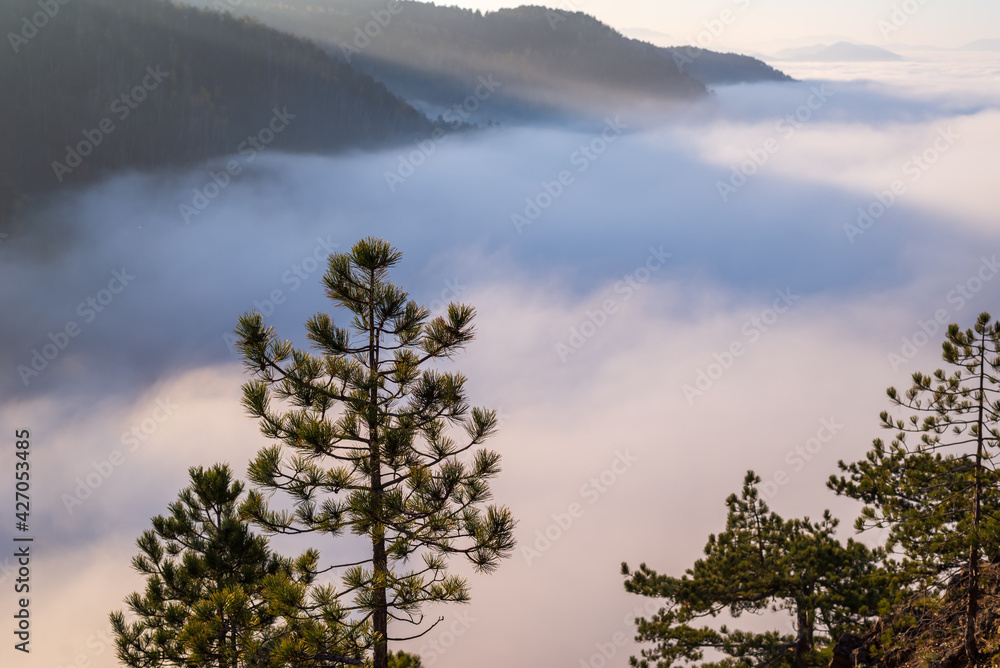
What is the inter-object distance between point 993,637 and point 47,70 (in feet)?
727

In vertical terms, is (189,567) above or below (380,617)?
above

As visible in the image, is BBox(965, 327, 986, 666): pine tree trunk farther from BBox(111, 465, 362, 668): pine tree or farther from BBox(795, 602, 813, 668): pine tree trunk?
BBox(111, 465, 362, 668): pine tree

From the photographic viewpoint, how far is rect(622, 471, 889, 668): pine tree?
16047mm

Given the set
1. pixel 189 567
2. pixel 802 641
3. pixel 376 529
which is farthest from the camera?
pixel 802 641

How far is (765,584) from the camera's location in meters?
16.2

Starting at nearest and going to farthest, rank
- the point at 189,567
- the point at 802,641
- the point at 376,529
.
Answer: the point at 376,529 → the point at 189,567 → the point at 802,641

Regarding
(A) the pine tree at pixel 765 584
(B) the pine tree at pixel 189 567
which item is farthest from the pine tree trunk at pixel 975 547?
(B) the pine tree at pixel 189 567

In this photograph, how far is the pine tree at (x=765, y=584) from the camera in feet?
52.6

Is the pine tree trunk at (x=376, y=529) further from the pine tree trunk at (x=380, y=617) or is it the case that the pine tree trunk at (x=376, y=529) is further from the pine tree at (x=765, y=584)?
the pine tree at (x=765, y=584)

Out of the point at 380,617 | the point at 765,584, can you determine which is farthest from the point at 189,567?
the point at 765,584

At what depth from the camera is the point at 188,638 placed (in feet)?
34.4

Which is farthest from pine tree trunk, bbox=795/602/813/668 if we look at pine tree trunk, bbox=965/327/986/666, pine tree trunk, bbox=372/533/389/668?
pine tree trunk, bbox=372/533/389/668

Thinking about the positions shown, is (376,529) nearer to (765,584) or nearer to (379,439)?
(379,439)

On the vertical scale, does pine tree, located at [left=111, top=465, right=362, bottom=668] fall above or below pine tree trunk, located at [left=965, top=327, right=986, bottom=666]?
above
